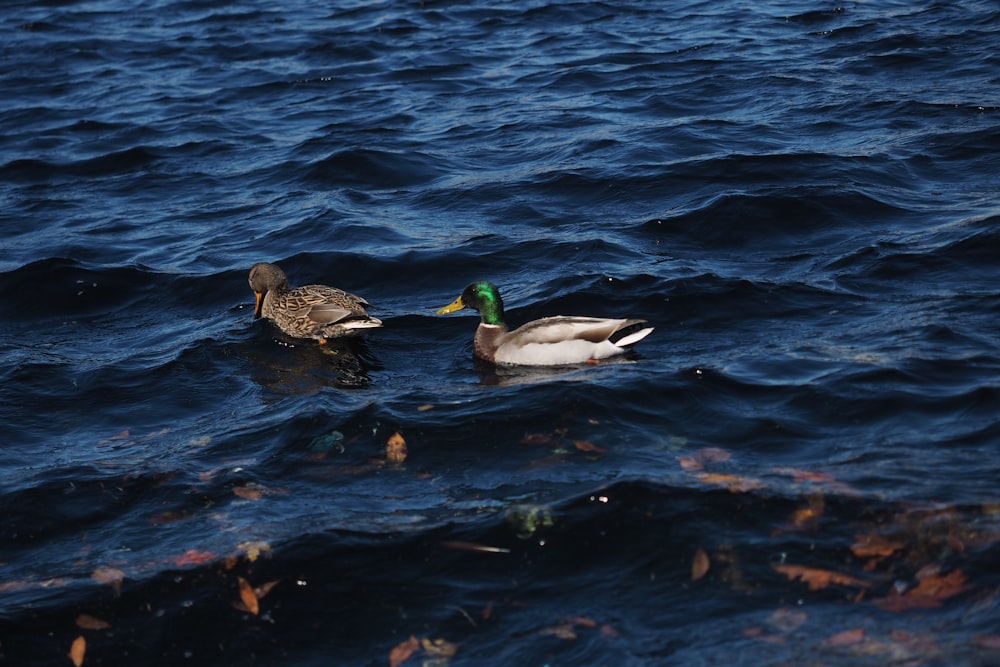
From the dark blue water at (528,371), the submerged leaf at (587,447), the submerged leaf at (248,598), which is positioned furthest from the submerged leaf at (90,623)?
the submerged leaf at (587,447)

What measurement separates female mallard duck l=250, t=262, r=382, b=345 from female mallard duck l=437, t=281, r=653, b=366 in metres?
0.90

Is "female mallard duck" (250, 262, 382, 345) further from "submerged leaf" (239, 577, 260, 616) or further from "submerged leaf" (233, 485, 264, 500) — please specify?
"submerged leaf" (239, 577, 260, 616)

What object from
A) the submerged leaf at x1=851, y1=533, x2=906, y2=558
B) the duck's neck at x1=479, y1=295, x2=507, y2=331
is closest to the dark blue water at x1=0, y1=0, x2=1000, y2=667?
the submerged leaf at x1=851, y1=533, x2=906, y2=558

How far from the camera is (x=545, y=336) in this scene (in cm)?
1025

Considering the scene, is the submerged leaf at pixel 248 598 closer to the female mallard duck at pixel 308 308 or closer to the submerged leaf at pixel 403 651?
the submerged leaf at pixel 403 651

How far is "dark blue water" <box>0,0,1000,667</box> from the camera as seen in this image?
6.91 m

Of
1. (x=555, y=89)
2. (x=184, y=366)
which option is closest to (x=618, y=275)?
(x=184, y=366)

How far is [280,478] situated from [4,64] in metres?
17.0

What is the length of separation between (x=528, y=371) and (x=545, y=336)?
0.30 meters

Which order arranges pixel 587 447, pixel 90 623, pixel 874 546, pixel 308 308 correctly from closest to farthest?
pixel 874 546 < pixel 90 623 < pixel 587 447 < pixel 308 308

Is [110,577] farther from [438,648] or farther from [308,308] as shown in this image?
[308,308]

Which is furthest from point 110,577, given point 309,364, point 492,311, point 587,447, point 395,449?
point 492,311

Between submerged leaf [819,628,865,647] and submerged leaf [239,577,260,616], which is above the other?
submerged leaf [819,628,865,647]

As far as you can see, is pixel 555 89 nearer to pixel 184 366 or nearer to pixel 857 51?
pixel 857 51
